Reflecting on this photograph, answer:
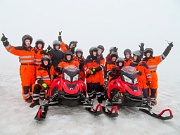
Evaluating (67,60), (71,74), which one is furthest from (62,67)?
(71,74)

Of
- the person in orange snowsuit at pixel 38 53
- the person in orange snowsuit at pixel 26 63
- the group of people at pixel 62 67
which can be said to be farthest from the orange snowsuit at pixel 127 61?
the person in orange snowsuit at pixel 26 63

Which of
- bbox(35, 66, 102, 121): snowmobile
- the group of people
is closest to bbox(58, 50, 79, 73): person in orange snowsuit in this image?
the group of people

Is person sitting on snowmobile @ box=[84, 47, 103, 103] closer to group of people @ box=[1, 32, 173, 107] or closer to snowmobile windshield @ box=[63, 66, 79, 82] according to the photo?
group of people @ box=[1, 32, 173, 107]

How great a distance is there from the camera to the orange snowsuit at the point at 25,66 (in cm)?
561

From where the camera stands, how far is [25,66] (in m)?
5.67

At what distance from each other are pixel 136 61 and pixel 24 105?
3444mm

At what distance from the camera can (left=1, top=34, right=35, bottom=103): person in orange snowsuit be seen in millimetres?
5605

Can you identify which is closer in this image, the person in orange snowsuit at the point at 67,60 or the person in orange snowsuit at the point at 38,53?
the person in orange snowsuit at the point at 67,60

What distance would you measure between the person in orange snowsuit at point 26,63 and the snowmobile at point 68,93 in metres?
1.17

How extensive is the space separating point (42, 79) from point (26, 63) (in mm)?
772

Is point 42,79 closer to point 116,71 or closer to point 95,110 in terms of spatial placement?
point 95,110

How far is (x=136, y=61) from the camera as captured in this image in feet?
Result: 19.9

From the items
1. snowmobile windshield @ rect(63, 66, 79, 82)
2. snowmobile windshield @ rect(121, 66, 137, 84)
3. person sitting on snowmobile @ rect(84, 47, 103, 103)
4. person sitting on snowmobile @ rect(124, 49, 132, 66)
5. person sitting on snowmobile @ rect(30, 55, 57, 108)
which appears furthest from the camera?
person sitting on snowmobile @ rect(124, 49, 132, 66)

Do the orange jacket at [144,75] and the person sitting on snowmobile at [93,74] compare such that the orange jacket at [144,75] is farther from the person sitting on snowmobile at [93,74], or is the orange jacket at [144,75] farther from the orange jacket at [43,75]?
the orange jacket at [43,75]
